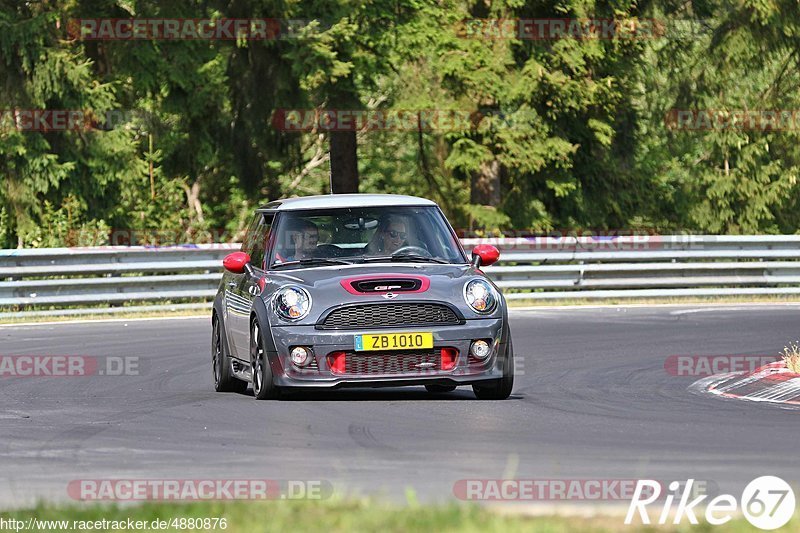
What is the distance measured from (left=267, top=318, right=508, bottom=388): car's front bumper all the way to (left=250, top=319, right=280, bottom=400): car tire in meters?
0.10

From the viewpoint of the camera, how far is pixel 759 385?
43.9 ft

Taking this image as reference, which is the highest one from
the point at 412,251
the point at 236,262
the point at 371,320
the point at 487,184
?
the point at 412,251

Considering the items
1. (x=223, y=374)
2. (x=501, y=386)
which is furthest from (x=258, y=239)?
(x=501, y=386)

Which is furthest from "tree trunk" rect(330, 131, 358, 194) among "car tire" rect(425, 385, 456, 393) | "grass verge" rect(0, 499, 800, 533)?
"grass verge" rect(0, 499, 800, 533)

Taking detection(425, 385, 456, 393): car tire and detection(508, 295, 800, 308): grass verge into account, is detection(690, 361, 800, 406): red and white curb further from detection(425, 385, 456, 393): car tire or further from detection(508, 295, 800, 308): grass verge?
detection(508, 295, 800, 308): grass verge

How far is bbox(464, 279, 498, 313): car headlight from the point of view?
39.6ft

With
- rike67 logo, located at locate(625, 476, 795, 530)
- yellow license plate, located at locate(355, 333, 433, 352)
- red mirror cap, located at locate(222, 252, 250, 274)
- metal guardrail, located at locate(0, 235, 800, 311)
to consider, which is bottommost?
metal guardrail, located at locate(0, 235, 800, 311)

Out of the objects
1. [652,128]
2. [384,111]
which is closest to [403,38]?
[384,111]

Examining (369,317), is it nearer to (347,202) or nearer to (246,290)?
(246,290)

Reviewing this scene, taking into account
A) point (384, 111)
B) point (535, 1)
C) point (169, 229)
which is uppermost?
point (535, 1)

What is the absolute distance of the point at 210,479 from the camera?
8.35 metres

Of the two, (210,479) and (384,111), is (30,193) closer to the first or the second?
(384,111)

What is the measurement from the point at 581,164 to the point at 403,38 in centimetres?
599

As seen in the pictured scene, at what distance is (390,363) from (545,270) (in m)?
13.5
